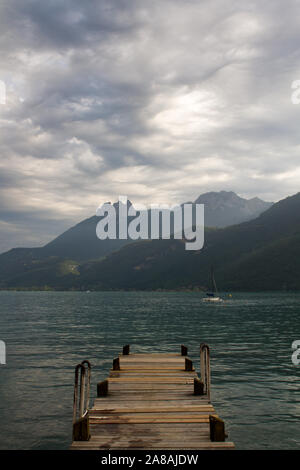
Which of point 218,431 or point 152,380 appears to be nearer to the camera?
point 218,431

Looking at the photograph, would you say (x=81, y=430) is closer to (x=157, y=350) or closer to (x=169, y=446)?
(x=169, y=446)

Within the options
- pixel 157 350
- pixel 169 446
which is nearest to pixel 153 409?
pixel 169 446

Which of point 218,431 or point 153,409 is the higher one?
point 218,431

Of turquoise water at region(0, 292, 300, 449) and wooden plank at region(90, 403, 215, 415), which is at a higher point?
wooden plank at region(90, 403, 215, 415)

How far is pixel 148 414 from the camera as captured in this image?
1395cm

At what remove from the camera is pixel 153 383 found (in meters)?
18.5

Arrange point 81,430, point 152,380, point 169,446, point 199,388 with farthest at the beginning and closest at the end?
1. point 152,380
2. point 199,388
3. point 81,430
4. point 169,446

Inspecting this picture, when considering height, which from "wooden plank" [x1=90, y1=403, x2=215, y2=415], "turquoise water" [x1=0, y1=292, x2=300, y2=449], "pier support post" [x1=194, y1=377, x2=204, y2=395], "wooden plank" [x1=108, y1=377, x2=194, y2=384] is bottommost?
"turquoise water" [x1=0, y1=292, x2=300, y2=449]

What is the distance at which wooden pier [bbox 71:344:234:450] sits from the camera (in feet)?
37.1

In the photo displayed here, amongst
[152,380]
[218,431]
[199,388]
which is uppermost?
[218,431]

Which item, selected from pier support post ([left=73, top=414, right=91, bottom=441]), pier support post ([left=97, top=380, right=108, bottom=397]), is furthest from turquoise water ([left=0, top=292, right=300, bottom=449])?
pier support post ([left=73, top=414, right=91, bottom=441])

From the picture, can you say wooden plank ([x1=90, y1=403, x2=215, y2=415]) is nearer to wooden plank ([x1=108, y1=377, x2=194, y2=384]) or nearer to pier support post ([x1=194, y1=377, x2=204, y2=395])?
pier support post ([x1=194, y1=377, x2=204, y2=395])
